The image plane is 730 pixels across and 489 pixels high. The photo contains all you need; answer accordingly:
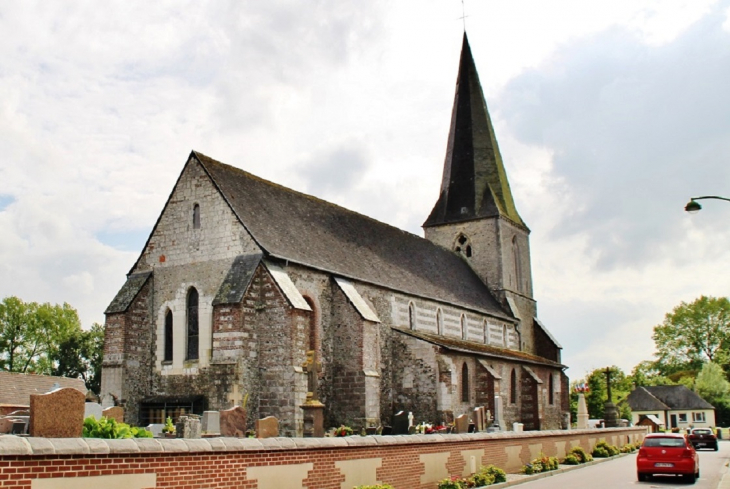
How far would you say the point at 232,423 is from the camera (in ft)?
57.3

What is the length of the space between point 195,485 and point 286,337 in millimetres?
13137

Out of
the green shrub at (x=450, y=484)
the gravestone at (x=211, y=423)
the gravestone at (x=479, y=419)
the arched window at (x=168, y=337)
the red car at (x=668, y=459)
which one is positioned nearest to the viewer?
the green shrub at (x=450, y=484)

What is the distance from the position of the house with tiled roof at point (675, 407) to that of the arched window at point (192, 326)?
186 feet

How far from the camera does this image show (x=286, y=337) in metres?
24.3

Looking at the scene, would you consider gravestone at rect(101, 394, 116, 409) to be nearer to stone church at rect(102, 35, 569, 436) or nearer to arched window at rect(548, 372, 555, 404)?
stone church at rect(102, 35, 569, 436)

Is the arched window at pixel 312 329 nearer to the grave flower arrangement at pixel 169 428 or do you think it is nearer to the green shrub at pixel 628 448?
the grave flower arrangement at pixel 169 428

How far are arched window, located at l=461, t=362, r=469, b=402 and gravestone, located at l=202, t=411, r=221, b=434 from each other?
14.9 metres

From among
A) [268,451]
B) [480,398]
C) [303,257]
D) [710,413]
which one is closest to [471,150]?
[480,398]

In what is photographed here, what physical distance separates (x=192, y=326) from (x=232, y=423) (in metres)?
9.72

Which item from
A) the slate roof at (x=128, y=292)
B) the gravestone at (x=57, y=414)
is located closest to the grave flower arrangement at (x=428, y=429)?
the slate roof at (x=128, y=292)

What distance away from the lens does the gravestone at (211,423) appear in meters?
19.2

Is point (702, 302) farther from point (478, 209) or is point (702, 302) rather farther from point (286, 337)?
point (286, 337)

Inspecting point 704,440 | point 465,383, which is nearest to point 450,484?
point 465,383

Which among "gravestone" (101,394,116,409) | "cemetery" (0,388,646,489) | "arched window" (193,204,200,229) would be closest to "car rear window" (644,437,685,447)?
"cemetery" (0,388,646,489)
